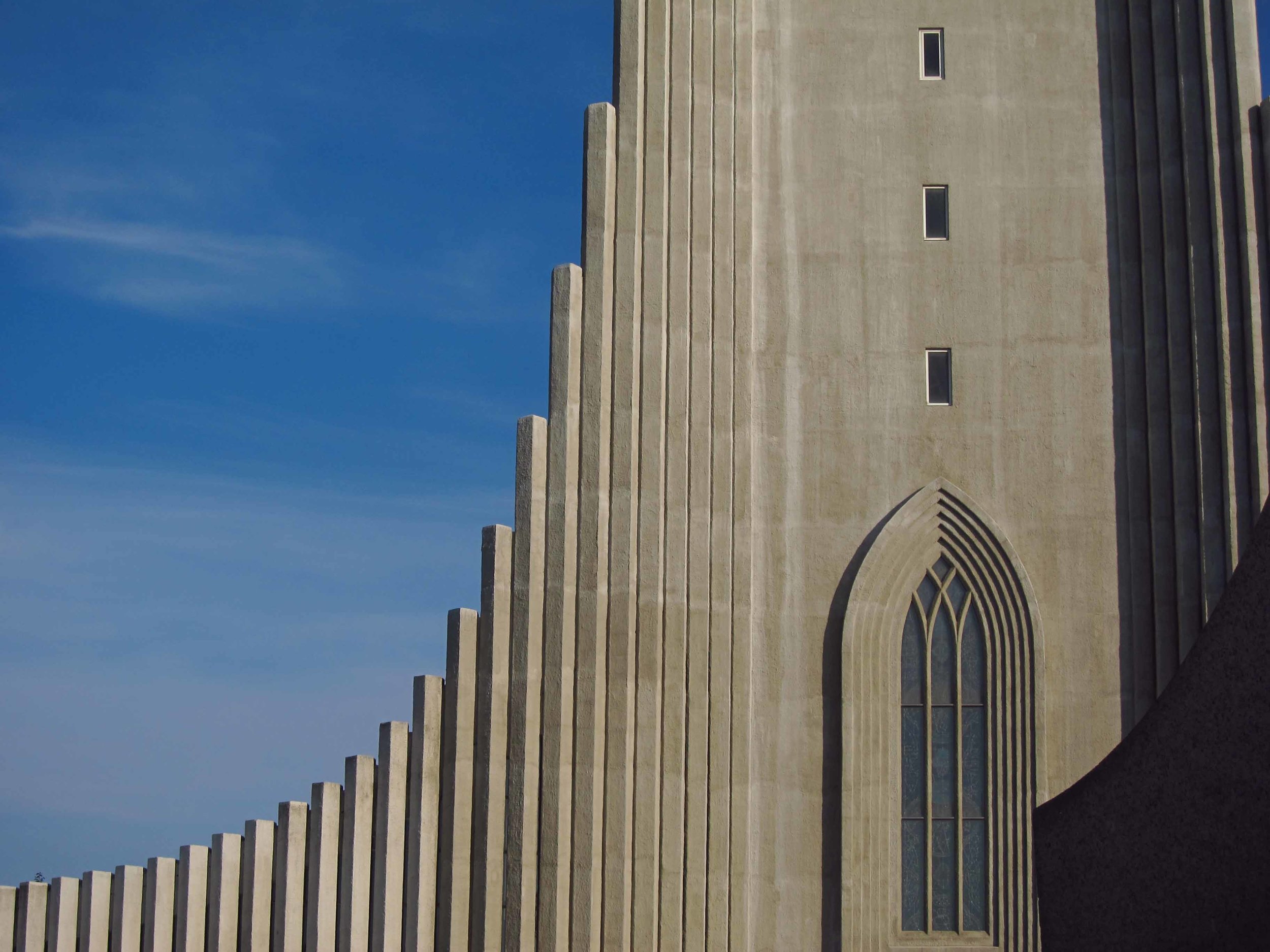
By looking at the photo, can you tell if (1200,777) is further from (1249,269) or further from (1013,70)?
(1013,70)

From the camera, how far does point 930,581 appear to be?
16266 millimetres

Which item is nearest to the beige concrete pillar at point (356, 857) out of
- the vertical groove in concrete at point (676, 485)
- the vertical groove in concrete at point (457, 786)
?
the vertical groove in concrete at point (457, 786)

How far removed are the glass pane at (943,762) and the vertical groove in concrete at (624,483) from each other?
2976 mm

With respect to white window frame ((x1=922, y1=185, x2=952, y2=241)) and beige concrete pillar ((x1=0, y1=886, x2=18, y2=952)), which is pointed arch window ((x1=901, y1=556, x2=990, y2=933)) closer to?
white window frame ((x1=922, y1=185, x2=952, y2=241))

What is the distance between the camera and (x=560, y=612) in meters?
15.7

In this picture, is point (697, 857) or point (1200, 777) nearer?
point (1200, 777)

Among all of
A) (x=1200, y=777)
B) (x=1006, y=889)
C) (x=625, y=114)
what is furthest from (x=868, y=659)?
(x=1200, y=777)

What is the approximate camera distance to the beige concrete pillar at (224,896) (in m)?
15.3

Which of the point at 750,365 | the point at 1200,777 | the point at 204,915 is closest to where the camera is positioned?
the point at 1200,777

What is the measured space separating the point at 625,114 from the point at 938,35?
3.56 m

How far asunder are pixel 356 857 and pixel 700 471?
501 centimetres

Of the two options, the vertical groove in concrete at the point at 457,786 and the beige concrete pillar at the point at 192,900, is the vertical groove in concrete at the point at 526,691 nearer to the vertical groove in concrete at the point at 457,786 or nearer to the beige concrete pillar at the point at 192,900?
the vertical groove in concrete at the point at 457,786

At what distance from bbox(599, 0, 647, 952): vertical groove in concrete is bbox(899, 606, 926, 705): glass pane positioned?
2.69 metres

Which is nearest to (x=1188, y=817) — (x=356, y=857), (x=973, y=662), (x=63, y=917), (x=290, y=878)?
(x=973, y=662)
